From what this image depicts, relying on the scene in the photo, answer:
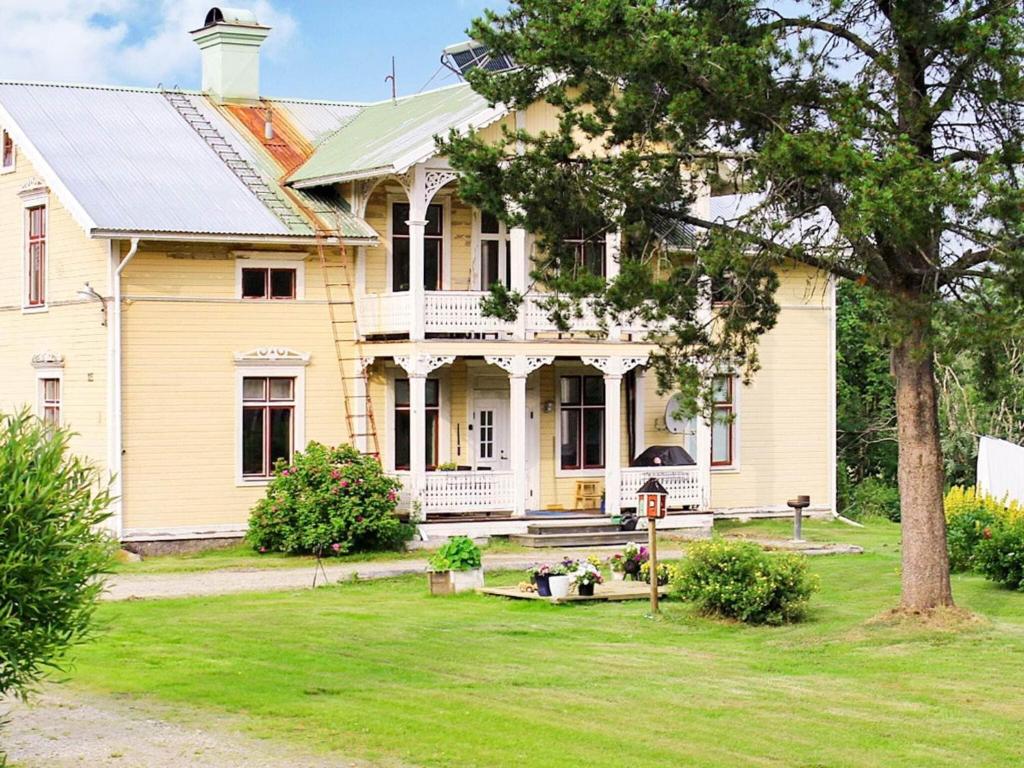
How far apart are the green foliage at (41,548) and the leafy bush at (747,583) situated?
1031 centimetres

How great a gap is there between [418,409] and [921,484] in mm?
12202

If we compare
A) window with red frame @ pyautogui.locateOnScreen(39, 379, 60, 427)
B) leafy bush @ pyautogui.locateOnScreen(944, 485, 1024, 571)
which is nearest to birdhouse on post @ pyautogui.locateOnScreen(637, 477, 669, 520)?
Result: leafy bush @ pyautogui.locateOnScreen(944, 485, 1024, 571)

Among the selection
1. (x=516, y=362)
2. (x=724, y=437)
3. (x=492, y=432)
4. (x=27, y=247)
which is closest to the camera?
(x=516, y=362)

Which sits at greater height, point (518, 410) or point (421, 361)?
point (421, 361)

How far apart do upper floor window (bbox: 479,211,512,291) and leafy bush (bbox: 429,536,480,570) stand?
9.25 meters

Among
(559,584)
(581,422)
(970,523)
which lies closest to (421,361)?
(581,422)

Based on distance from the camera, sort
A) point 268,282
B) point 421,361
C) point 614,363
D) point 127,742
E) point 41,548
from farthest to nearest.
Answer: point 614,363 → point 268,282 → point 421,361 → point 127,742 → point 41,548

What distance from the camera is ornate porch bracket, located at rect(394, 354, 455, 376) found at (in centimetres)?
3002

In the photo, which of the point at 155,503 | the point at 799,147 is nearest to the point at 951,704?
the point at 799,147

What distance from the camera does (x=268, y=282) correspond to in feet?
100

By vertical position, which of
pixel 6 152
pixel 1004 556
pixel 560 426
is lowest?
pixel 1004 556

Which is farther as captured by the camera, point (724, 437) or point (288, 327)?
point (724, 437)

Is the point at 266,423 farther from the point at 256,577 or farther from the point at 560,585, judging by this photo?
the point at 560,585

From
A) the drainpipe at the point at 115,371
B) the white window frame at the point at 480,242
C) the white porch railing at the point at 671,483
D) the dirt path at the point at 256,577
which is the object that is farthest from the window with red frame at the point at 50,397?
the white porch railing at the point at 671,483
